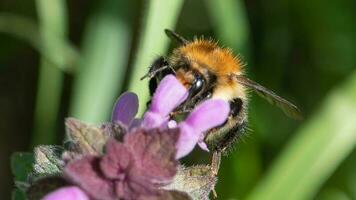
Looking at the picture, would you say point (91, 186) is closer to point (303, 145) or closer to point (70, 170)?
point (70, 170)

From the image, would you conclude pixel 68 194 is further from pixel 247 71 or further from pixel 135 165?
pixel 247 71

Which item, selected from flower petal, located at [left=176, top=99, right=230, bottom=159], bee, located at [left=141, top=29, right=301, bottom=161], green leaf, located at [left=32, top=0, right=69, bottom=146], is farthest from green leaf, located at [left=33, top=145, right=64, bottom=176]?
green leaf, located at [left=32, top=0, right=69, bottom=146]

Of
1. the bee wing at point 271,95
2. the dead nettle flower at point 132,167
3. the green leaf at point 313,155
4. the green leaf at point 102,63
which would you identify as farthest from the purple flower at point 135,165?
the green leaf at point 102,63

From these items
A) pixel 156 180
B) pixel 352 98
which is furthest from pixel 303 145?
pixel 156 180

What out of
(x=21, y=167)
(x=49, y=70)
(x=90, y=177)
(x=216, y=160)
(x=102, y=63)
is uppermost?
(x=90, y=177)

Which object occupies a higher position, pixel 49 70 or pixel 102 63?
pixel 102 63

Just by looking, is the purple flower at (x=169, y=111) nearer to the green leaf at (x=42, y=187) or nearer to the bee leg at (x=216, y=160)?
the green leaf at (x=42, y=187)

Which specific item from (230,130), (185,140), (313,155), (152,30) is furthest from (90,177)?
(313,155)
